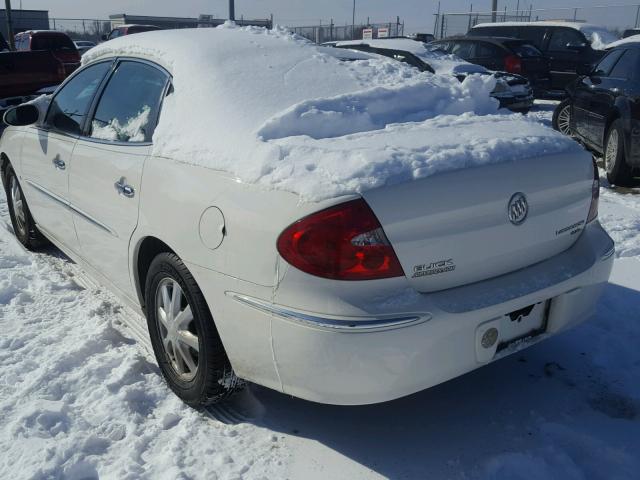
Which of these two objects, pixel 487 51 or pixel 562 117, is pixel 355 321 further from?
pixel 487 51

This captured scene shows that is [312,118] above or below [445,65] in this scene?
above

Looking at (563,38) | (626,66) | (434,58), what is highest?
(626,66)

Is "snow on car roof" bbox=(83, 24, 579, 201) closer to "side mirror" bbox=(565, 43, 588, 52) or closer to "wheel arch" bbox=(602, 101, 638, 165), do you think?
"wheel arch" bbox=(602, 101, 638, 165)

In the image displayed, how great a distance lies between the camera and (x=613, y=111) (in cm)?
704

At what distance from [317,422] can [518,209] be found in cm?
127

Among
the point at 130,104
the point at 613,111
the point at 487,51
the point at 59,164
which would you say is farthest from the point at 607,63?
the point at 59,164

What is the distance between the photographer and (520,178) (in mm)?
2482

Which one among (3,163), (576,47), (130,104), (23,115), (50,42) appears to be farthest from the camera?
(50,42)

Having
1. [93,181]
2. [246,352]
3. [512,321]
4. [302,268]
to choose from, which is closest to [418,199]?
[302,268]

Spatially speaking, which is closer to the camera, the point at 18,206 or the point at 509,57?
the point at 18,206

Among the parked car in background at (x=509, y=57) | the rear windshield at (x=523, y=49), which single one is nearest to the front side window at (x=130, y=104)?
the parked car in background at (x=509, y=57)

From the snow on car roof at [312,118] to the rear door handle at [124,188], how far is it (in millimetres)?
255

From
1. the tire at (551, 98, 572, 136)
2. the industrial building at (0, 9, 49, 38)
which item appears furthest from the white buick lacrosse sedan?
the industrial building at (0, 9, 49, 38)

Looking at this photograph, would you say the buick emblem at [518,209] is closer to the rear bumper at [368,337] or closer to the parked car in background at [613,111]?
the rear bumper at [368,337]
